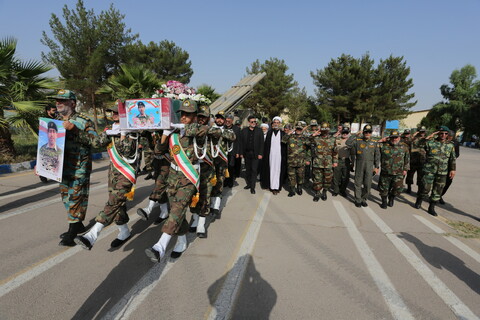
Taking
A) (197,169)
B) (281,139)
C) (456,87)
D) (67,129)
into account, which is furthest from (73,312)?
(456,87)

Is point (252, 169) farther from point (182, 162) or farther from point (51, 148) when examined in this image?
point (51, 148)

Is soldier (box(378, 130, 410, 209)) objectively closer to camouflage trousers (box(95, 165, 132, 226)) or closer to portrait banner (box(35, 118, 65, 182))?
camouflage trousers (box(95, 165, 132, 226))

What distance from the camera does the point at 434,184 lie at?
5523mm

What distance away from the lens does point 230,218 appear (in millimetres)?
4738

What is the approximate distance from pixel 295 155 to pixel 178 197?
13.4 ft

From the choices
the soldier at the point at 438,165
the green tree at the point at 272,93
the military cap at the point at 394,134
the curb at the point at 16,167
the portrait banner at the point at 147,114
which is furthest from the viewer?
the green tree at the point at 272,93

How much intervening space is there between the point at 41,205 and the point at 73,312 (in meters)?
3.70

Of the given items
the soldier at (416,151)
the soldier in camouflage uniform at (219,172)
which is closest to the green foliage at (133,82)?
the soldier in camouflage uniform at (219,172)

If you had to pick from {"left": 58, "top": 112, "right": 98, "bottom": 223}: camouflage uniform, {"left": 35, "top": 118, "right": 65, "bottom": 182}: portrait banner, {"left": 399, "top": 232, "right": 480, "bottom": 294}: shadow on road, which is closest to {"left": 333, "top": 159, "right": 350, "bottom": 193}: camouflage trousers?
{"left": 399, "top": 232, "right": 480, "bottom": 294}: shadow on road

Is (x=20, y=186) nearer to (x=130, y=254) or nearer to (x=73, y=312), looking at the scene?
(x=130, y=254)

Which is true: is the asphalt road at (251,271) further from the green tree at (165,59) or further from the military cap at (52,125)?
the green tree at (165,59)

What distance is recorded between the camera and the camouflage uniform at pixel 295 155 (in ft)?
21.1

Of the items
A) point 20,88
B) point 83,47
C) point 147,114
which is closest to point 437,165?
point 147,114

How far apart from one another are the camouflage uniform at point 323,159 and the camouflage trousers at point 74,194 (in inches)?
194
